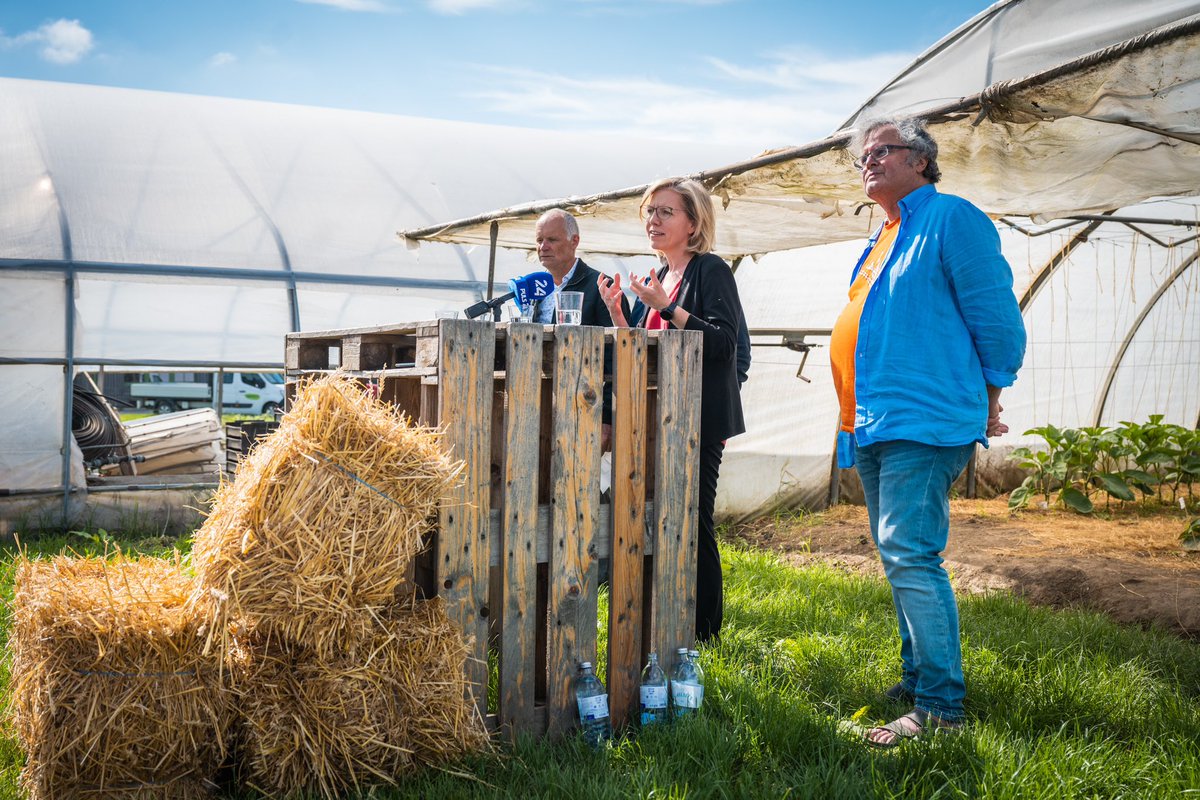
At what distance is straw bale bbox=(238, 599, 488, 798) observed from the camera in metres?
2.48

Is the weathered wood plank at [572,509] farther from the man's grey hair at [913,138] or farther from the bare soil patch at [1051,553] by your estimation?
the bare soil patch at [1051,553]

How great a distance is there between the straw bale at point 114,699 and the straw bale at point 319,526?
183 millimetres

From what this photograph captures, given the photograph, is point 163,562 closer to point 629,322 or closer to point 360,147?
point 629,322

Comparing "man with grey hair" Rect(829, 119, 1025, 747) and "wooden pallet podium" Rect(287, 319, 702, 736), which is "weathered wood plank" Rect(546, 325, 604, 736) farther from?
"man with grey hair" Rect(829, 119, 1025, 747)

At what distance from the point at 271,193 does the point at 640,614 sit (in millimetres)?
7985

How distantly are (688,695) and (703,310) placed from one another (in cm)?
147

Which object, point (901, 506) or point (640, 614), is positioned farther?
point (640, 614)

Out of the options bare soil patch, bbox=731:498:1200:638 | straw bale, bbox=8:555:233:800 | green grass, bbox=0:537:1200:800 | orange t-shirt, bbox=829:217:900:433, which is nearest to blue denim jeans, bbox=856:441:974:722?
green grass, bbox=0:537:1200:800

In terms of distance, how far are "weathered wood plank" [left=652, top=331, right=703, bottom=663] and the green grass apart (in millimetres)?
302

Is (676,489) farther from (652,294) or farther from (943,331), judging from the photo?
(943,331)

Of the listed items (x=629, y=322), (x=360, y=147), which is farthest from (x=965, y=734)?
(x=360, y=147)

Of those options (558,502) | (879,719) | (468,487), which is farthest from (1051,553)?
(468,487)

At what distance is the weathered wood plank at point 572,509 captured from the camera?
3.02 meters

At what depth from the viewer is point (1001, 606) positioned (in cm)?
482
